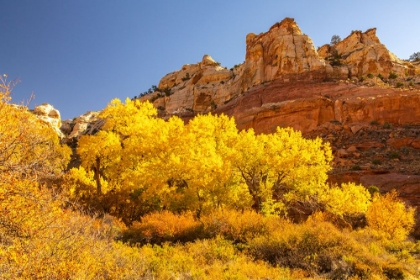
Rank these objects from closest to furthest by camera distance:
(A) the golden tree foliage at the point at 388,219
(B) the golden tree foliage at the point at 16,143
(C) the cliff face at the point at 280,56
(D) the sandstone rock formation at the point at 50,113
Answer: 1. (B) the golden tree foliage at the point at 16,143
2. (A) the golden tree foliage at the point at 388,219
3. (C) the cliff face at the point at 280,56
4. (D) the sandstone rock formation at the point at 50,113

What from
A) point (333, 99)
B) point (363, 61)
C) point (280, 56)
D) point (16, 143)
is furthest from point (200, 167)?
point (363, 61)

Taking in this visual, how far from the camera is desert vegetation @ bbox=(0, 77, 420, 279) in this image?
796cm

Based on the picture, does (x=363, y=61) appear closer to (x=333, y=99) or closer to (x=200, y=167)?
(x=333, y=99)

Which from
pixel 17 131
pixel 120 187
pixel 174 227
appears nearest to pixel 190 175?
pixel 174 227

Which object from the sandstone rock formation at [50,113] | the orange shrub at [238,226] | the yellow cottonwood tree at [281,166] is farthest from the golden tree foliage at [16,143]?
the sandstone rock formation at [50,113]

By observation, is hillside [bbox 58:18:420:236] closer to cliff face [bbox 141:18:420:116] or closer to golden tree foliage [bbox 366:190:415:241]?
cliff face [bbox 141:18:420:116]

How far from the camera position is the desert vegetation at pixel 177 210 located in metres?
7.96

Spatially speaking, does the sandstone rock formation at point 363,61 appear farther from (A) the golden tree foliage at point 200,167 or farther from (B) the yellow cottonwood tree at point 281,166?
(A) the golden tree foliage at point 200,167

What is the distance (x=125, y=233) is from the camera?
52.1 feet

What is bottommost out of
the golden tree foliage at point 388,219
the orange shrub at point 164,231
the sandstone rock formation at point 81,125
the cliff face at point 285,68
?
the golden tree foliage at point 388,219

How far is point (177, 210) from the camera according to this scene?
65.7 ft

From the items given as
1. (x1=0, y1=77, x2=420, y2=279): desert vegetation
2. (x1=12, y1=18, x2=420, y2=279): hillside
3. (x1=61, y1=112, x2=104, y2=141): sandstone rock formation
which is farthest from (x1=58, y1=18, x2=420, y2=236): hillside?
(x1=0, y1=77, x2=420, y2=279): desert vegetation

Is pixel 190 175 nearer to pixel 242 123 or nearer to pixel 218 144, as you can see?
pixel 218 144

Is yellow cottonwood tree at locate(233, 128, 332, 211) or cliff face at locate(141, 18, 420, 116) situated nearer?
yellow cottonwood tree at locate(233, 128, 332, 211)
